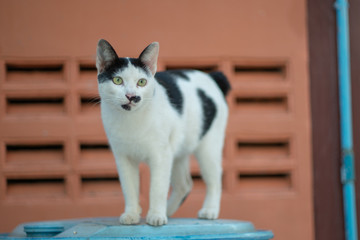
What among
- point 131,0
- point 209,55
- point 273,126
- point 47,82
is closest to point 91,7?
point 131,0

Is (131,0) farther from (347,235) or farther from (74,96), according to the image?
(347,235)

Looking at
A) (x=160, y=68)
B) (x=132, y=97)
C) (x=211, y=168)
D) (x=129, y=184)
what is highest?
(x=160, y=68)

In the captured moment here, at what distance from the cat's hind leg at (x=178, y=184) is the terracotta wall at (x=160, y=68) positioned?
556 millimetres

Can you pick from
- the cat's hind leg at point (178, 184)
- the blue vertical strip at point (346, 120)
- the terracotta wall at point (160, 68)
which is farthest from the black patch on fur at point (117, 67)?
the blue vertical strip at point (346, 120)

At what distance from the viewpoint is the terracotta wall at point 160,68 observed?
8.94 ft

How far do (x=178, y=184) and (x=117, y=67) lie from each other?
28.1 inches

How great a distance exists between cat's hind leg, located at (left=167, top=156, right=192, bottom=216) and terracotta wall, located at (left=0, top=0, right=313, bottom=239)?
0.56 m

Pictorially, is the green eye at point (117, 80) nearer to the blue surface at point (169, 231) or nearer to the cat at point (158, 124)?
the cat at point (158, 124)

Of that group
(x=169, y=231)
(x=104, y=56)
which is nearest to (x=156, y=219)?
(x=169, y=231)

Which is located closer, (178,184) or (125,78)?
(125,78)

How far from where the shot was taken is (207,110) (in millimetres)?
2094

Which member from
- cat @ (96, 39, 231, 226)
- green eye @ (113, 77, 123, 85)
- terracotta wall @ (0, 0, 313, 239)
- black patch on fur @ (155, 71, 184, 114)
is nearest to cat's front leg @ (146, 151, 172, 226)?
cat @ (96, 39, 231, 226)

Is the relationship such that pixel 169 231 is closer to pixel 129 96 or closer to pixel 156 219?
pixel 156 219

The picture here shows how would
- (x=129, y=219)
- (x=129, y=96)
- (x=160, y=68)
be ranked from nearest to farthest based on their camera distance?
(x=129, y=96), (x=129, y=219), (x=160, y=68)
